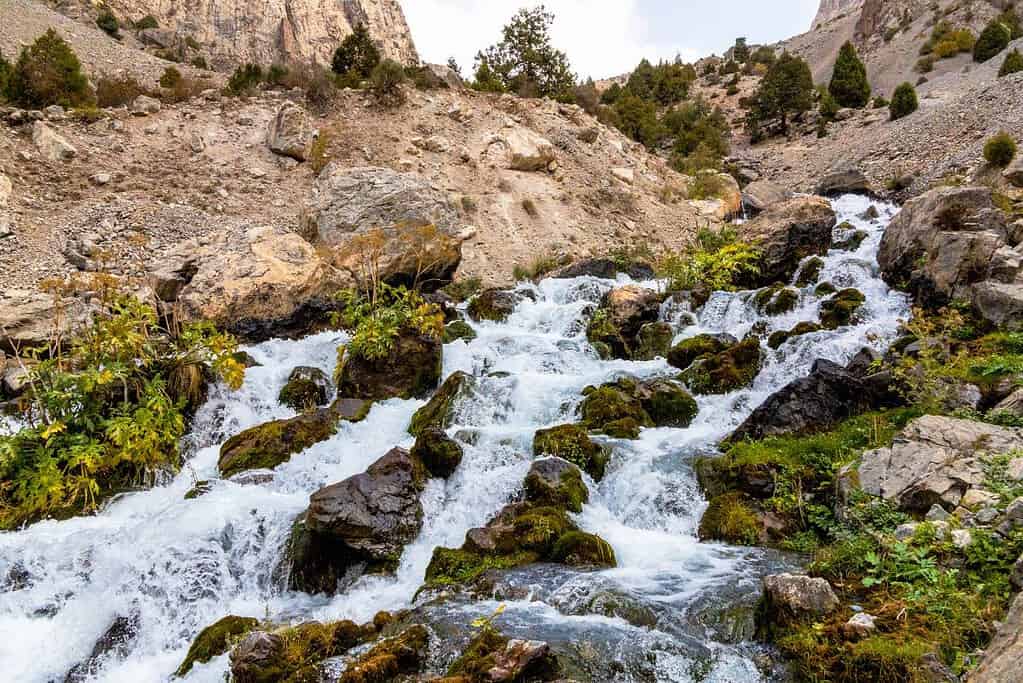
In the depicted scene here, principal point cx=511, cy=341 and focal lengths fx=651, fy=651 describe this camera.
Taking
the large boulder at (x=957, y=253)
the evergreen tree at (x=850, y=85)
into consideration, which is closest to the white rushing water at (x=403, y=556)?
the large boulder at (x=957, y=253)

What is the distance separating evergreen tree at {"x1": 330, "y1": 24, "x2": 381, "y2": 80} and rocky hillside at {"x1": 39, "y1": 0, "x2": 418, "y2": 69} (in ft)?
53.5

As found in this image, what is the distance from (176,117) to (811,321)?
21.6 metres

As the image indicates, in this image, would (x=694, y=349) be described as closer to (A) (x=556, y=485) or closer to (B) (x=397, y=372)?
(A) (x=556, y=485)

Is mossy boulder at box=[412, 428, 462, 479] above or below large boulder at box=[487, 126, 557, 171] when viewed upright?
below

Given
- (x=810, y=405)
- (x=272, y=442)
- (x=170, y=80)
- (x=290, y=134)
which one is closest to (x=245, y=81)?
(x=170, y=80)

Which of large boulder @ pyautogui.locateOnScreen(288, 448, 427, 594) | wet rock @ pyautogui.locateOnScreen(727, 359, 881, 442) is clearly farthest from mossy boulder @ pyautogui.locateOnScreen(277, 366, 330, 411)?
wet rock @ pyautogui.locateOnScreen(727, 359, 881, 442)

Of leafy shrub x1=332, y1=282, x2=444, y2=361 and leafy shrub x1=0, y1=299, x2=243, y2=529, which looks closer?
leafy shrub x1=0, y1=299, x2=243, y2=529

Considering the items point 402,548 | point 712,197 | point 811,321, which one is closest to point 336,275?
point 402,548

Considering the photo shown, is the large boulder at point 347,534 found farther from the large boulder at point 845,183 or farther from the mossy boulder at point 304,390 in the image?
the large boulder at point 845,183

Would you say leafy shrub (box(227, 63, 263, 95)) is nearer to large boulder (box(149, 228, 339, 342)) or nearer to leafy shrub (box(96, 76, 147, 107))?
leafy shrub (box(96, 76, 147, 107))

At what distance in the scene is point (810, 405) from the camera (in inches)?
368

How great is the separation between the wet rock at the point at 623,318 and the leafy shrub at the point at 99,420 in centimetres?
765

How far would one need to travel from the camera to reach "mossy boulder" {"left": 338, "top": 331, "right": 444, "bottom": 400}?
12648 millimetres

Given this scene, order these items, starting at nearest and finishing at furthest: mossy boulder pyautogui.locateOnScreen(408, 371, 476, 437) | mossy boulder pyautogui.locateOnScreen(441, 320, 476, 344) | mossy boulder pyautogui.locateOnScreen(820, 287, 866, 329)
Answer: mossy boulder pyautogui.locateOnScreen(408, 371, 476, 437) < mossy boulder pyautogui.locateOnScreen(820, 287, 866, 329) < mossy boulder pyautogui.locateOnScreen(441, 320, 476, 344)
